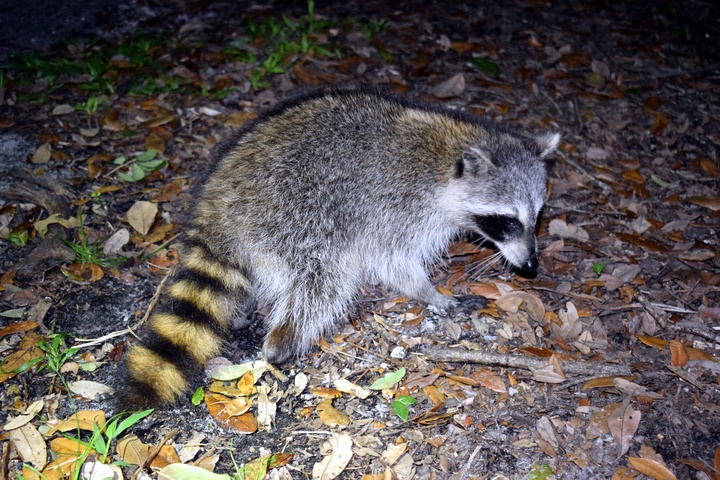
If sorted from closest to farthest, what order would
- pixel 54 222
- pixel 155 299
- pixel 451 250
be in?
1. pixel 155 299
2. pixel 54 222
3. pixel 451 250

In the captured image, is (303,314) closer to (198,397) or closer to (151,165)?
(198,397)

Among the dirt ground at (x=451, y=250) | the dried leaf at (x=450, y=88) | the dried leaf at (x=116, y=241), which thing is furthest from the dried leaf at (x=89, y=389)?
the dried leaf at (x=450, y=88)

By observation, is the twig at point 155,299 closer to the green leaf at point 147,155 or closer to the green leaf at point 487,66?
the green leaf at point 147,155

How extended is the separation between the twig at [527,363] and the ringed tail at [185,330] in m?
1.06

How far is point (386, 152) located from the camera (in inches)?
133

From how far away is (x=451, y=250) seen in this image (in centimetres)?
391

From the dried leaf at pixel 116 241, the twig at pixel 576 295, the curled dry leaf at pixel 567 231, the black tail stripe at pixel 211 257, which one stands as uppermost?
the black tail stripe at pixel 211 257

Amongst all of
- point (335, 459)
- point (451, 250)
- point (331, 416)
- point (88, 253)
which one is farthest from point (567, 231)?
point (88, 253)

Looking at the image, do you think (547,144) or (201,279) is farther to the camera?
(547,144)

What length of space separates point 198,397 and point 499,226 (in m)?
1.78

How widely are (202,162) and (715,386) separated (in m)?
3.15

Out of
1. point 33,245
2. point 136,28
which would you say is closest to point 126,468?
point 33,245

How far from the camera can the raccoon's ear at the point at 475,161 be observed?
3.22 metres

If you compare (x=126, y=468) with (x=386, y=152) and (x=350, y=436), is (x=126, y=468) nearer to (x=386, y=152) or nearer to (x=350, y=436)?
(x=350, y=436)
